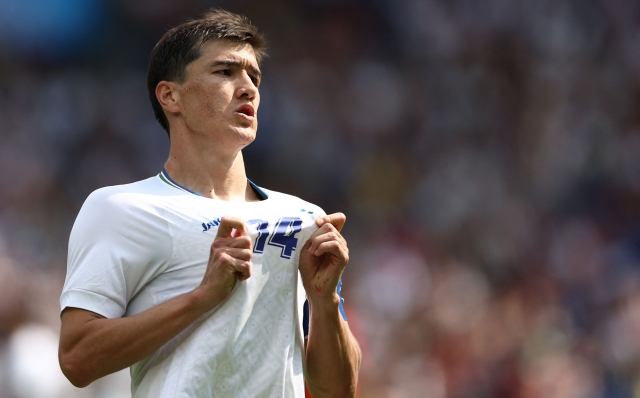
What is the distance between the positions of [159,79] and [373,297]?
3.78 m

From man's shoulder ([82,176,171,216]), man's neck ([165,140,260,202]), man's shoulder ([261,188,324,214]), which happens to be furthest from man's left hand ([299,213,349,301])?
man's shoulder ([82,176,171,216])

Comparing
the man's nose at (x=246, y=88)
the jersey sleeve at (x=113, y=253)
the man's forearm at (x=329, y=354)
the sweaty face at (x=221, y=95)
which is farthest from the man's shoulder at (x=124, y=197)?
the man's forearm at (x=329, y=354)

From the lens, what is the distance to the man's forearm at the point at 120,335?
200cm

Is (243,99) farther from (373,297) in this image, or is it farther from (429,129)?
(429,129)

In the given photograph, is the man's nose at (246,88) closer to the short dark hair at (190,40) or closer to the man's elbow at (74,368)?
the short dark hair at (190,40)

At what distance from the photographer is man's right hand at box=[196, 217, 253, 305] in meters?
1.98

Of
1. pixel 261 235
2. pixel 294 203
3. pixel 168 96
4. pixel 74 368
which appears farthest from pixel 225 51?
pixel 74 368

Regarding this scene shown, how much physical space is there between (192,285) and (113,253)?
8.7 inches

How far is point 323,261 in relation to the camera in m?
2.22

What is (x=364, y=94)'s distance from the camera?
23.2 feet

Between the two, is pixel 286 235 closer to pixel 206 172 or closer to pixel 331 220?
pixel 331 220

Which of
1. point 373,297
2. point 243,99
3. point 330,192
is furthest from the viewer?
point 330,192

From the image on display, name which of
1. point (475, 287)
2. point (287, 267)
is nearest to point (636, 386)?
point (475, 287)

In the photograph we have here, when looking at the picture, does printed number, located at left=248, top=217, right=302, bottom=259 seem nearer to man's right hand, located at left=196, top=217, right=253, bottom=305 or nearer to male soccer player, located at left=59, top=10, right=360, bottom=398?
male soccer player, located at left=59, top=10, right=360, bottom=398
